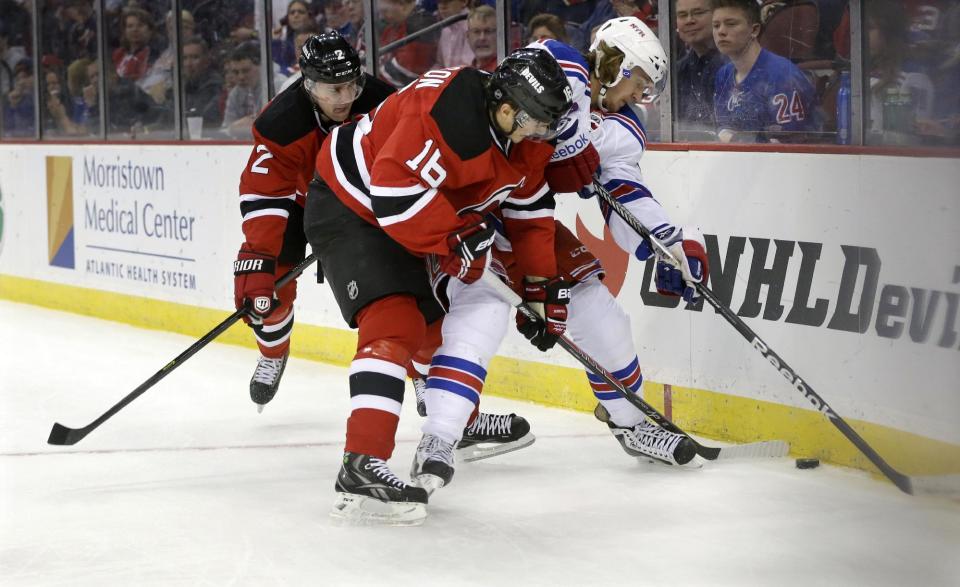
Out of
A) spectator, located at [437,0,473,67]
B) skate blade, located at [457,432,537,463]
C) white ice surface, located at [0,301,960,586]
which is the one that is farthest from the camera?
spectator, located at [437,0,473,67]

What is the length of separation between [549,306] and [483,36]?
79.4 inches

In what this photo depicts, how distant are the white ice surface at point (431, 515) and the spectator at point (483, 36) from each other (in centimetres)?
131

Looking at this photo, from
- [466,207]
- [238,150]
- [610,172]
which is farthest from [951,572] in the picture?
[238,150]

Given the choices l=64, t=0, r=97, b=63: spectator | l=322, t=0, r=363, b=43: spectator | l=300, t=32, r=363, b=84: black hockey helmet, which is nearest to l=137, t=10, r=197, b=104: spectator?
l=64, t=0, r=97, b=63: spectator

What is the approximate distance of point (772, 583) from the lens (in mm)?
2293

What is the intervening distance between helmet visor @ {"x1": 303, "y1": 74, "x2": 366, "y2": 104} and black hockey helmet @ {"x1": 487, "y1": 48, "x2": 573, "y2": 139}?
30.1 inches

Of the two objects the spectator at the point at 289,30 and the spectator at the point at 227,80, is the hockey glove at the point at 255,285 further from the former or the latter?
the spectator at the point at 227,80

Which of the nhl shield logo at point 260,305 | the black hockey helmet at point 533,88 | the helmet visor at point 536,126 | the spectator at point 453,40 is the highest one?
the spectator at point 453,40

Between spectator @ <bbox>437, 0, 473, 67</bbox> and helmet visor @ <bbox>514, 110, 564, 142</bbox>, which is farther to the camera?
spectator @ <bbox>437, 0, 473, 67</bbox>

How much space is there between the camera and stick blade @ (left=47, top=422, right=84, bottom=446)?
11.1 feet

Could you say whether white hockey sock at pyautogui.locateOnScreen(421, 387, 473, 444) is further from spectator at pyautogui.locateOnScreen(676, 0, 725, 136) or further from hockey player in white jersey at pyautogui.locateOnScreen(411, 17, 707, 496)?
spectator at pyautogui.locateOnScreen(676, 0, 725, 136)

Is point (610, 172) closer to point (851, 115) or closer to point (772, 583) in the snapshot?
point (851, 115)

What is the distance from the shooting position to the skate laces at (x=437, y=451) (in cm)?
276

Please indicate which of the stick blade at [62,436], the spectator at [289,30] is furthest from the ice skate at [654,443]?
the spectator at [289,30]
